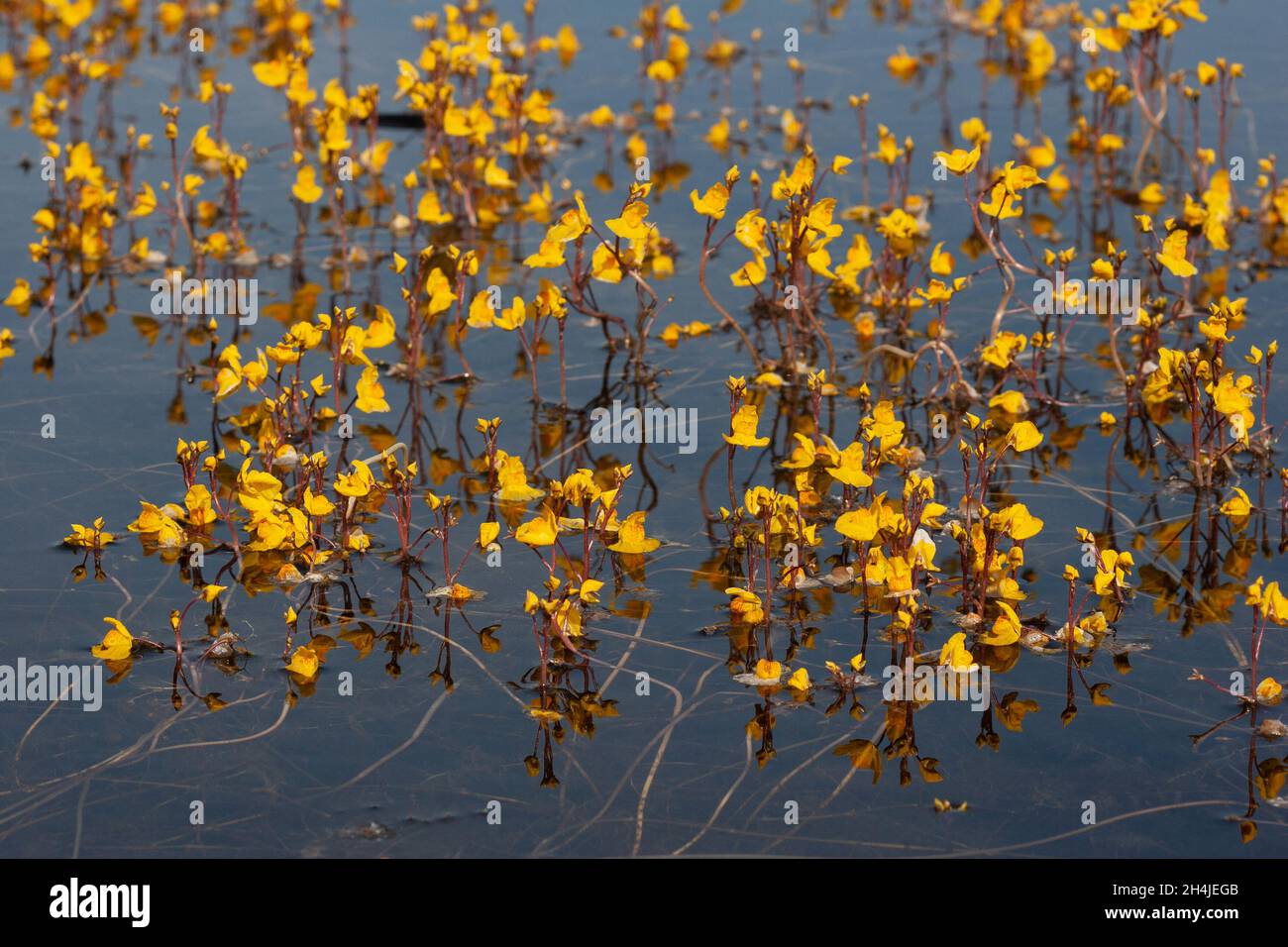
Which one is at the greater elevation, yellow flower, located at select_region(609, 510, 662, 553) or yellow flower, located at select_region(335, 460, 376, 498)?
yellow flower, located at select_region(335, 460, 376, 498)

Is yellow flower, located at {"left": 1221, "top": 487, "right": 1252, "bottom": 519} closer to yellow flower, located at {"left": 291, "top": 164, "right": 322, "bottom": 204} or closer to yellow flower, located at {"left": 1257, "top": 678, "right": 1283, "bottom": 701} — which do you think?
yellow flower, located at {"left": 1257, "top": 678, "right": 1283, "bottom": 701}

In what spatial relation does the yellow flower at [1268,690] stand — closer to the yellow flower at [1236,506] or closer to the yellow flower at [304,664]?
the yellow flower at [1236,506]

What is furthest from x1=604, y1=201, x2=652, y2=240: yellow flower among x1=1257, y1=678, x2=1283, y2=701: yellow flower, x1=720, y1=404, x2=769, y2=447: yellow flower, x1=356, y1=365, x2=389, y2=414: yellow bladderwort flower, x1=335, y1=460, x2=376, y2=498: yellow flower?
x1=1257, y1=678, x2=1283, y2=701: yellow flower

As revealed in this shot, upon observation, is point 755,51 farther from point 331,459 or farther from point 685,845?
point 685,845

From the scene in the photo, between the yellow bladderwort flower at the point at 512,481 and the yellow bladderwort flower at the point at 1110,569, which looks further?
the yellow bladderwort flower at the point at 512,481

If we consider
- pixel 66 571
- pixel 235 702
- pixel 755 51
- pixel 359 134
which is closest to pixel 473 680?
pixel 235 702

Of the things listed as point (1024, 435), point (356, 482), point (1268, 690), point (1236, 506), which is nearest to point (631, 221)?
point (356, 482)

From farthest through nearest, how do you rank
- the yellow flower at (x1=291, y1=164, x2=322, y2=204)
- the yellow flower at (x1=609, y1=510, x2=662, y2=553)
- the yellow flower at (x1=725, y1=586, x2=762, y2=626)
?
the yellow flower at (x1=291, y1=164, x2=322, y2=204) < the yellow flower at (x1=609, y1=510, x2=662, y2=553) < the yellow flower at (x1=725, y1=586, x2=762, y2=626)

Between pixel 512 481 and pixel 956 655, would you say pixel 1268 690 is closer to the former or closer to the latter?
pixel 956 655

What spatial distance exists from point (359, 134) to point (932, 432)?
314 centimetres

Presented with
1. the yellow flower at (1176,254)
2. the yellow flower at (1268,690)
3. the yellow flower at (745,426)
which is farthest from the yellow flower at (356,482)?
the yellow flower at (1176,254)

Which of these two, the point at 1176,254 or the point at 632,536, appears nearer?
the point at 632,536

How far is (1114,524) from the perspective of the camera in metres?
3.92

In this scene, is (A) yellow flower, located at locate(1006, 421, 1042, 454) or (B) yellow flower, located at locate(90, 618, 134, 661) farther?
(A) yellow flower, located at locate(1006, 421, 1042, 454)
